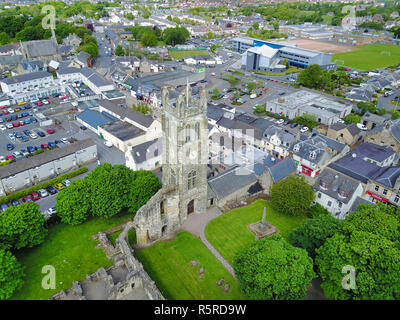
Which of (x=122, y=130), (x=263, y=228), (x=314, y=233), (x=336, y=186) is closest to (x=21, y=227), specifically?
(x=263, y=228)

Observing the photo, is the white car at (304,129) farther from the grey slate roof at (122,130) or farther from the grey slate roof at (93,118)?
the grey slate roof at (93,118)

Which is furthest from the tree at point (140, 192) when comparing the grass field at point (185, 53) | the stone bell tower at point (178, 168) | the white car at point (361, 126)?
the grass field at point (185, 53)

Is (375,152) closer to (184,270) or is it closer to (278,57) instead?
(184,270)

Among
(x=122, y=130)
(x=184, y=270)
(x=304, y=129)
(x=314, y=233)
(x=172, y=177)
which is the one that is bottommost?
(x=184, y=270)

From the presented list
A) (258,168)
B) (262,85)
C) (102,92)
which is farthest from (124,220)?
(262,85)

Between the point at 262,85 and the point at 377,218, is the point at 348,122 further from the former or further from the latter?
the point at 377,218
